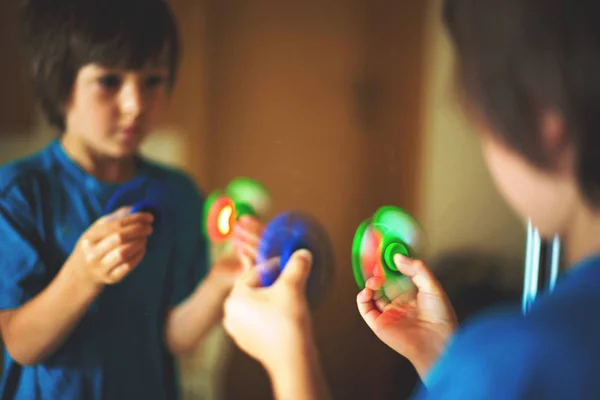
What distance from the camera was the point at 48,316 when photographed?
1.67 ft

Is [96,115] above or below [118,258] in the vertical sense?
above

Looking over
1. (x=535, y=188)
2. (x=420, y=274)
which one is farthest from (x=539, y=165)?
(x=420, y=274)

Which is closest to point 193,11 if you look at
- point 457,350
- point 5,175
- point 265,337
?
point 5,175

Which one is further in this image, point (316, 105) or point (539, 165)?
point (316, 105)

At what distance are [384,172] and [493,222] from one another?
32 cm

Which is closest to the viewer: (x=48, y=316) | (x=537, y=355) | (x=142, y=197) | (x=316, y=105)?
(x=537, y=355)

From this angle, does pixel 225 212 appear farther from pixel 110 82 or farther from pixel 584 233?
pixel 584 233

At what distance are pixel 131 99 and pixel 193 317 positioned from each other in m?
0.25

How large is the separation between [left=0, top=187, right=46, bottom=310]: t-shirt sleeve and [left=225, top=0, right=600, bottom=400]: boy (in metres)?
0.38

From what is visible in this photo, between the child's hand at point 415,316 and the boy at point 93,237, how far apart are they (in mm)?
191

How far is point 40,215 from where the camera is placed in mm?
539

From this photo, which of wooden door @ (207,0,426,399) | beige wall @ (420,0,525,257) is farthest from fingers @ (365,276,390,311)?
wooden door @ (207,0,426,399)

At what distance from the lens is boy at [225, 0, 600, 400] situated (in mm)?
268

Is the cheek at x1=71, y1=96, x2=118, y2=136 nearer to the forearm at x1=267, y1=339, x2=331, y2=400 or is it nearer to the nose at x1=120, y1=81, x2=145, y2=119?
the nose at x1=120, y1=81, x2=145, y2=119
